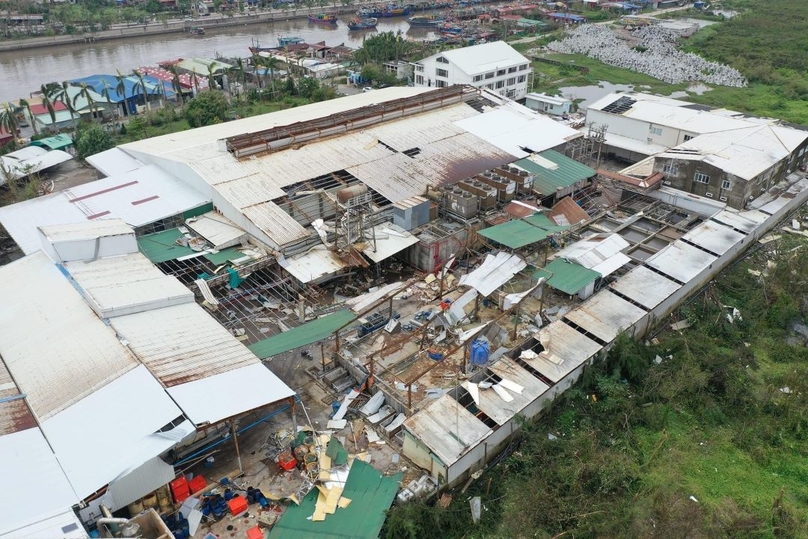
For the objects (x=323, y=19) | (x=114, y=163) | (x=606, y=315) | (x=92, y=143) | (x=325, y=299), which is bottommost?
(x=325, y=299)

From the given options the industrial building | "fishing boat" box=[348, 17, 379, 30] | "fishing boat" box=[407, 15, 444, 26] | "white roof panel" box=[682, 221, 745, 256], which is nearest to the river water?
"fishing boat" box=[348, 17, 379, 30]

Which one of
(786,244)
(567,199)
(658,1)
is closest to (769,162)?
(786,244)

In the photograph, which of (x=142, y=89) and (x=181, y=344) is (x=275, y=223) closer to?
(x=181, y=344)

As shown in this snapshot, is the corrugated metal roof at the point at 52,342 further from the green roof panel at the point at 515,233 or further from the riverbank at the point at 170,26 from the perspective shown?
the riverbank at the point at 170,26

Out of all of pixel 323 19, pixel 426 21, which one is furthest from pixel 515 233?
pixel 323 19

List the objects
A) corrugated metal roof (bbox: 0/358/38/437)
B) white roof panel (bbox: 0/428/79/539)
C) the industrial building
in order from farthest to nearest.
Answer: the industrial building
corrugated metal roof (bbox: 0/358/38/437)
white roof panel (bbox: 0/428/79/539)

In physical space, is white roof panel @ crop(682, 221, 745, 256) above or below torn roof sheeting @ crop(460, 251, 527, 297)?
below

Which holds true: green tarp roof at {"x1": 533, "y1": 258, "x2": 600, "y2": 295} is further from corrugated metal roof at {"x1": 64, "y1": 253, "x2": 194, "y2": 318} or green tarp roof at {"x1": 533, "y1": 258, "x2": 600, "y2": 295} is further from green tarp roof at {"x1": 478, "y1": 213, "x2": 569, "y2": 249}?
corrugated metal roof at {"x1": 64, "y1": 253, "x2": 194, "y2": 318}
